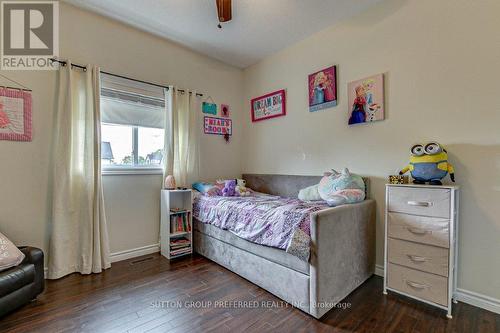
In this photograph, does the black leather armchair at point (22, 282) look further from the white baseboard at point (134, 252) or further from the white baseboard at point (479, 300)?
the white baseboard at point (479, 300)

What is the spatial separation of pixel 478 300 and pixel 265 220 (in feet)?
5.62

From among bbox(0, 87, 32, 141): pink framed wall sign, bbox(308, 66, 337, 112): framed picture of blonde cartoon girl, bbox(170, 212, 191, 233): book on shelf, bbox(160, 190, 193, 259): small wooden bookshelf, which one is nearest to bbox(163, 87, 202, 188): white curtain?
bbox(160, 190, 193, 259): small wooden bookshelf

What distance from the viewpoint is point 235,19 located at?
2.50m

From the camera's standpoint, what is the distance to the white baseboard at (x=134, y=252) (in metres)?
2.59

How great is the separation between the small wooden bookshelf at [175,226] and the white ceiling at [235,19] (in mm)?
1944

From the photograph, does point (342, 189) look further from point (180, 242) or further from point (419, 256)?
point (180, 242)

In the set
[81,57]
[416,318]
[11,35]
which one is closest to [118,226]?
[81,57]

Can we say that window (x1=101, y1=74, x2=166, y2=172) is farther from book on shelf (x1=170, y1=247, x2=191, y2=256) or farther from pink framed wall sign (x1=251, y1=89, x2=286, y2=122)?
pink framed wall sign (x1=251, y1=89, x2=286, y2=122)

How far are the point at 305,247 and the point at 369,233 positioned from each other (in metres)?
0.93

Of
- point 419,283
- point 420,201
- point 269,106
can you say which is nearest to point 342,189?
point 420,201

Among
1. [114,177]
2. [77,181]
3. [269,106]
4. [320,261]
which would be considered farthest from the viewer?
[269,106]

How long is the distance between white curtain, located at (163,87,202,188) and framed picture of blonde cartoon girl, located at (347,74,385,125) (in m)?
1.97

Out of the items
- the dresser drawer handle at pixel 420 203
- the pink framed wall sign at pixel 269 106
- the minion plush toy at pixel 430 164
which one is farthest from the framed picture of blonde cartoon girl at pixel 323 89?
the dresser drawer handle at pixel 420 203

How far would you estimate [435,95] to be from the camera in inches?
77.2
